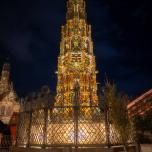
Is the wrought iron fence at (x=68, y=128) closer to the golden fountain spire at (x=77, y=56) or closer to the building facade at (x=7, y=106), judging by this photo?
the golden fountain spire at (x=77, y=56)

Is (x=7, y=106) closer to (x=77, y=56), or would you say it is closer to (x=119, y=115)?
(x=77, y=56)

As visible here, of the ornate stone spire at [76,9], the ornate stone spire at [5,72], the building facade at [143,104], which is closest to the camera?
the building facade at [143,104]

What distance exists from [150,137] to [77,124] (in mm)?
11190

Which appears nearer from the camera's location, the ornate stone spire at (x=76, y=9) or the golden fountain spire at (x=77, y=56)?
the golden fountain spire at (x=77, y=56)

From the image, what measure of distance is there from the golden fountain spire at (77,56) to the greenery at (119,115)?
120ft

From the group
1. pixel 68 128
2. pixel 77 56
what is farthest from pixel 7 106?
pixel 68 128

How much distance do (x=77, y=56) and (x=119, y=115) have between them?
48632 millimetres

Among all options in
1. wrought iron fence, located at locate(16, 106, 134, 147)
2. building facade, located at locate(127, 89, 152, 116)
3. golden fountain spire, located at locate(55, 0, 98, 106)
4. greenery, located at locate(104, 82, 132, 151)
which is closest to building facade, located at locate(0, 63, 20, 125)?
golden fountain spire, located at locate(55, 0, 98, 106)

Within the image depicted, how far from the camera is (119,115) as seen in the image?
11664 mm

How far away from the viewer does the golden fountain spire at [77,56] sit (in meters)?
54.7

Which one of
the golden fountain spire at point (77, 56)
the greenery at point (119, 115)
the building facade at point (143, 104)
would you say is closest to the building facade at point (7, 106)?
the golden fountain spire at point (77, 56)

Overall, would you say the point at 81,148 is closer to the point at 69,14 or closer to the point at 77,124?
the point at 77,124

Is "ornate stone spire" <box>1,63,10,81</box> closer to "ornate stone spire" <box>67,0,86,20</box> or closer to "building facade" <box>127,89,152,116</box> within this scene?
"ornate stone spire" <box>67,0,86,20</box>

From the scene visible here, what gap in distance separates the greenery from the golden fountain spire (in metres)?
36.5
